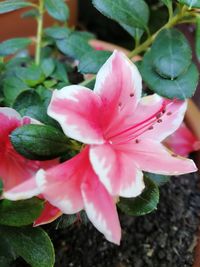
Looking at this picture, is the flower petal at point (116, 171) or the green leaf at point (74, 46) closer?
the flower petal at point (116, 171)

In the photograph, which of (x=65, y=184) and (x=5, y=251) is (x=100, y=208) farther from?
(x=5, y=251)

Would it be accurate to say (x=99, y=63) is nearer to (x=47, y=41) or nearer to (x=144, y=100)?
(x=144, y=100)

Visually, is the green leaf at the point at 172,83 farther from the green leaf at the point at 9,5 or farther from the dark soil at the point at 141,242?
the dark soil at the point at 141,242

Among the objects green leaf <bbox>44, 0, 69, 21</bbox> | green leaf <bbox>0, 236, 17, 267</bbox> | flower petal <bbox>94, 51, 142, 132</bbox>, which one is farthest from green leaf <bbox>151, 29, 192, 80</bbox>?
green leaf <bbox>0, 236, 17, 267</bbox>

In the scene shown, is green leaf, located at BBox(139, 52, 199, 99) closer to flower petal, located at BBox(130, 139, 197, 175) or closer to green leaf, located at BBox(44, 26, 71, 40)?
flower petal, located at BBox(130, 139, 197, 175)

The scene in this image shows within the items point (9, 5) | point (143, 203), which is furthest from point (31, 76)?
point (143, 203)

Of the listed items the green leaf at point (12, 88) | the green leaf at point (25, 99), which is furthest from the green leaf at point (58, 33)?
the green leaf at point (25, 99)
